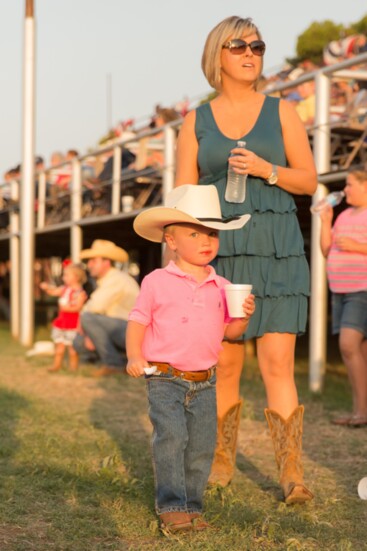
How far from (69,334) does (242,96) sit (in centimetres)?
634

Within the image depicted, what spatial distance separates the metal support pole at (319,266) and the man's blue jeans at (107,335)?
246cm

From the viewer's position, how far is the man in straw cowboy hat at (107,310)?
9.87 meters

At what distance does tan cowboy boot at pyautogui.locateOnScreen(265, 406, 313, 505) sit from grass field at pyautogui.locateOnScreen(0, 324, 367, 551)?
6 centimetres

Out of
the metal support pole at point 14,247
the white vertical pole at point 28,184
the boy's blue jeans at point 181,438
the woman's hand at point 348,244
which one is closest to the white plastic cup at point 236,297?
the boy's blue jeans at point 181,438

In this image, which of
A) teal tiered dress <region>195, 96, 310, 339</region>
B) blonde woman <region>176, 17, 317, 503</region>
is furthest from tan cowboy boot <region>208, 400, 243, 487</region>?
teal tiered dress <region>195, 96, 310, 339</region>

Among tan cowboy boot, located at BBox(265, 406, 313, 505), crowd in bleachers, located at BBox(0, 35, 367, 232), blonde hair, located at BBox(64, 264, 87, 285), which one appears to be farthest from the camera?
blonde hair, located at BBox(64, 264, 87, 285)

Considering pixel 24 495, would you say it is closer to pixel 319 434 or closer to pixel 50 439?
pixel 50 439

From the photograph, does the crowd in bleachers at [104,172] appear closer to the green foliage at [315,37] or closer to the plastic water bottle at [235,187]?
the plastic water bottle at [235,187]

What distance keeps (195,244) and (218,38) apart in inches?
37.0

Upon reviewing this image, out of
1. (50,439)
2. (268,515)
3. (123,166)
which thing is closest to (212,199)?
(268,515)

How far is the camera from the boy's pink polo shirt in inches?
145

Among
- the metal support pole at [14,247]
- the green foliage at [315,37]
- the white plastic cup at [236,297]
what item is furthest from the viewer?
the green foliage at [315,37]

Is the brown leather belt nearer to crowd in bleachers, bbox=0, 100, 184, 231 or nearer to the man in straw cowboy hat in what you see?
the man in straw cowboy hat

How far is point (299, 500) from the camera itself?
400cm
